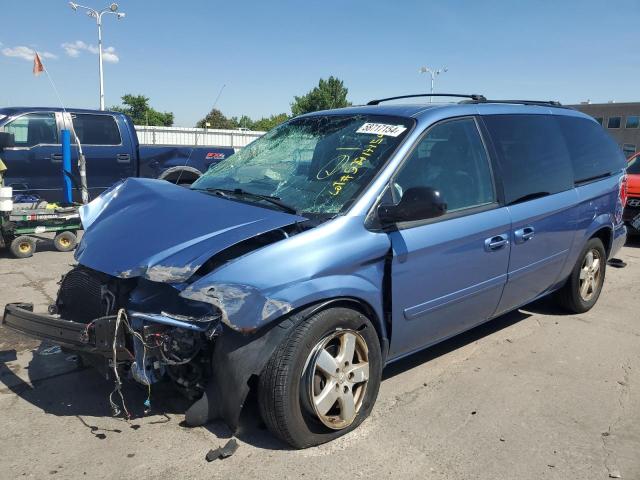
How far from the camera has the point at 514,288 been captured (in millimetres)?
4152

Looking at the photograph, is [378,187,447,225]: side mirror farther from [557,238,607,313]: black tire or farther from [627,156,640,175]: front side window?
[627,156,640,175]: front side window

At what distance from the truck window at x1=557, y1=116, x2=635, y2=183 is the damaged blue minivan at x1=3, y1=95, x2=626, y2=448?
2.02 ft

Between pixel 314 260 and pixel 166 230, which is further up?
pixel 166 230

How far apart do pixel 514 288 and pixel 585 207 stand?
127 cm

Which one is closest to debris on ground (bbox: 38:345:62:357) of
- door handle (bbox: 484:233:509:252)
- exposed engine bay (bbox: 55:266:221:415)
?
exposed engine bay (bbox: 55:266:221:415)

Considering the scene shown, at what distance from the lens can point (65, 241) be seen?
25.8 ft

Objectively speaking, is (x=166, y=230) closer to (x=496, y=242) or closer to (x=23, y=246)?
(x=496, y=242)

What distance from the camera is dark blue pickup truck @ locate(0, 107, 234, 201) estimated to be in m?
8.54

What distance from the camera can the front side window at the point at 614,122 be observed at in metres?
50.7

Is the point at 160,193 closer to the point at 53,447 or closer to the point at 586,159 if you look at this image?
the point at 53,447

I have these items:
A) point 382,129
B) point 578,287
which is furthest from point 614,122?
point 382,129

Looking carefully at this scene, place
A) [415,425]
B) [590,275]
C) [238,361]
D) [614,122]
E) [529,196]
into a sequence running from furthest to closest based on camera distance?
[614,122] → [590,275] → [529,196] → [415,425] → [238,361]

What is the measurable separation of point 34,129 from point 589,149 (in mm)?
7839

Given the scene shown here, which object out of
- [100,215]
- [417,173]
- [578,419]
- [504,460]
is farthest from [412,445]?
[100,215]
